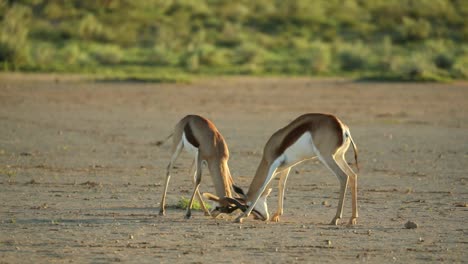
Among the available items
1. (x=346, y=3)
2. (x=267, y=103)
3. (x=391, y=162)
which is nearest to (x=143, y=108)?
(x=267, y=103)

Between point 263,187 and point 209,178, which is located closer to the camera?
point 263,187

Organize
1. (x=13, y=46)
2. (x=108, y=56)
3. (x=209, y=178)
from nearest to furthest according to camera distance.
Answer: (x=209, y=178), (x=13, y=46), (x=108, y=56)

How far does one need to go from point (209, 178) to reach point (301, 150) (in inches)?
151

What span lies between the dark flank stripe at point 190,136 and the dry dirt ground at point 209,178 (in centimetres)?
89

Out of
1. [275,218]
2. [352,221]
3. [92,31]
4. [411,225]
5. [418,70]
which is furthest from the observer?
[92,31]

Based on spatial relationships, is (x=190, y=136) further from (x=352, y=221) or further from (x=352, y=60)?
(x=352, y=60)

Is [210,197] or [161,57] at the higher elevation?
[210,197]

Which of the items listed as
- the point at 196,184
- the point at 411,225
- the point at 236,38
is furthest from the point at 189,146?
the point at 236,38

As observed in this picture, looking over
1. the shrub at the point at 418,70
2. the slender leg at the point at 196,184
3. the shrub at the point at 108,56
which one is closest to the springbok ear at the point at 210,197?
the slender leg at the point at 196,184

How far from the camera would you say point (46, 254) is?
29.9 feet

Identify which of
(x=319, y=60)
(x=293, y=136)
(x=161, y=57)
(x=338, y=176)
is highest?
(x=293, y=136)

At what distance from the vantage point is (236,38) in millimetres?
39656

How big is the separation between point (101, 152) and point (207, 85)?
1115cm

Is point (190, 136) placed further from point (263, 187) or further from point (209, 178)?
point (209, 178)
